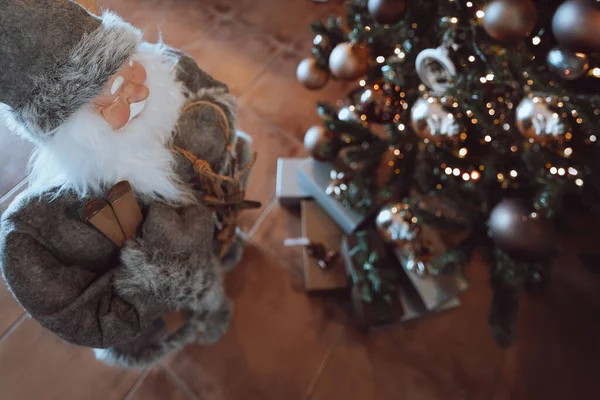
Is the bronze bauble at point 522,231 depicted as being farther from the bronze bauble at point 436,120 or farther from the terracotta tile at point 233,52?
the terracotta tile at point 233,52

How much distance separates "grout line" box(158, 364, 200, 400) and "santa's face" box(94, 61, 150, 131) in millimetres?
720

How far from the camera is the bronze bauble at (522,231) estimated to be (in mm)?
799

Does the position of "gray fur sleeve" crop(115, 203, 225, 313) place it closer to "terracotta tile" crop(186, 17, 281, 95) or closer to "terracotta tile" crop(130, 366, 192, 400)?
"terracotta tile" crop(130, 366, 192, 400)

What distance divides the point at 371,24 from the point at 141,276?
771mm

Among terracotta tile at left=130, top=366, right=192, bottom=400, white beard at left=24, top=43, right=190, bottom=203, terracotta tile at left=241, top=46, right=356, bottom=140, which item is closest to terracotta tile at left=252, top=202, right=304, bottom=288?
terracotta tile at left=241, top=46, right=356, bottom=140

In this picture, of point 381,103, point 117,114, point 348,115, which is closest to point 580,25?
point 381,103

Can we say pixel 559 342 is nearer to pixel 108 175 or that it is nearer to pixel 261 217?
pixel 261 217

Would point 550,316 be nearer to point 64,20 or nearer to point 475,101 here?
point 475,101

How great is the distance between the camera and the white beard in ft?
2.04

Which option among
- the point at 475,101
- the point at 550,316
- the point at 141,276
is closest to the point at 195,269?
the point at 141,276

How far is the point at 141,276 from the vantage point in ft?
2.33

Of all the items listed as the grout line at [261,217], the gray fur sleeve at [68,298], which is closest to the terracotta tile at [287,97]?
the grout line at [261,217]

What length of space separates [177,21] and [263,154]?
711 millimetres

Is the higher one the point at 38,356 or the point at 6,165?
the point at 6,165
